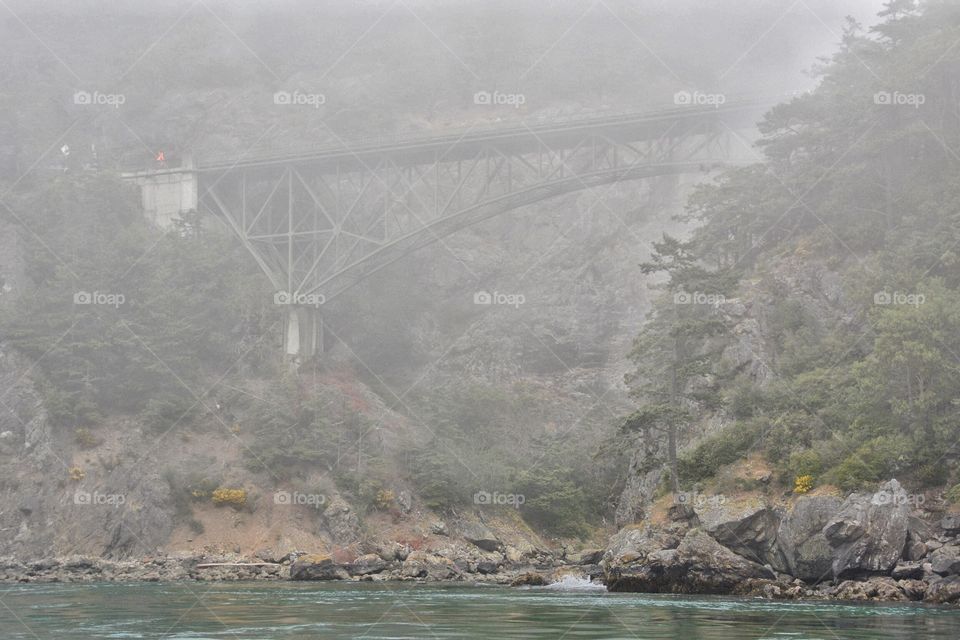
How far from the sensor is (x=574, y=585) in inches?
1572

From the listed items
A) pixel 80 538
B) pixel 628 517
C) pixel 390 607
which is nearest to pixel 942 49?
pixel 628 517

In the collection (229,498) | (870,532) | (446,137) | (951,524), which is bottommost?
(229,498)

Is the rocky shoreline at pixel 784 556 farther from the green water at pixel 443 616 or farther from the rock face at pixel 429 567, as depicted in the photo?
the green water at pixel 443 616

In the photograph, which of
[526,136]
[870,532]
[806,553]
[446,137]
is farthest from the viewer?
[446,137]

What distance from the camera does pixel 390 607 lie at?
31.1 meters

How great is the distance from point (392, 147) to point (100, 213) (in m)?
20.6

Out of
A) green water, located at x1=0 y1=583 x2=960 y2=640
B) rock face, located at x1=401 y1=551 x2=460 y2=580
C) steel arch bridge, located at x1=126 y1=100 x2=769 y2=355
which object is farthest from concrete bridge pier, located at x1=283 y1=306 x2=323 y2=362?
green water, located at x1=0 y1=583 x2=960 y2=640

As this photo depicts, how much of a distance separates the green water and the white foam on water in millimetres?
1043

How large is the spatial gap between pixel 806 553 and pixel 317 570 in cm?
2179

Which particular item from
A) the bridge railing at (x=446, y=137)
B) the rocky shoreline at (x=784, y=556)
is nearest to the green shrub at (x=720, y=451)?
the rocky shoreline at (x=784, y=556)

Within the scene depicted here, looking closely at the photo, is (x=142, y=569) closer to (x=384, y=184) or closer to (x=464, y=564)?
(x=464, y=564)

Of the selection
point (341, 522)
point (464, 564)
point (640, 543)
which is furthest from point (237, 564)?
point (640, 543)

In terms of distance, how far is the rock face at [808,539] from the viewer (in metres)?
34.1

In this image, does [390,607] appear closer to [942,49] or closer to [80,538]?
[80,538]
